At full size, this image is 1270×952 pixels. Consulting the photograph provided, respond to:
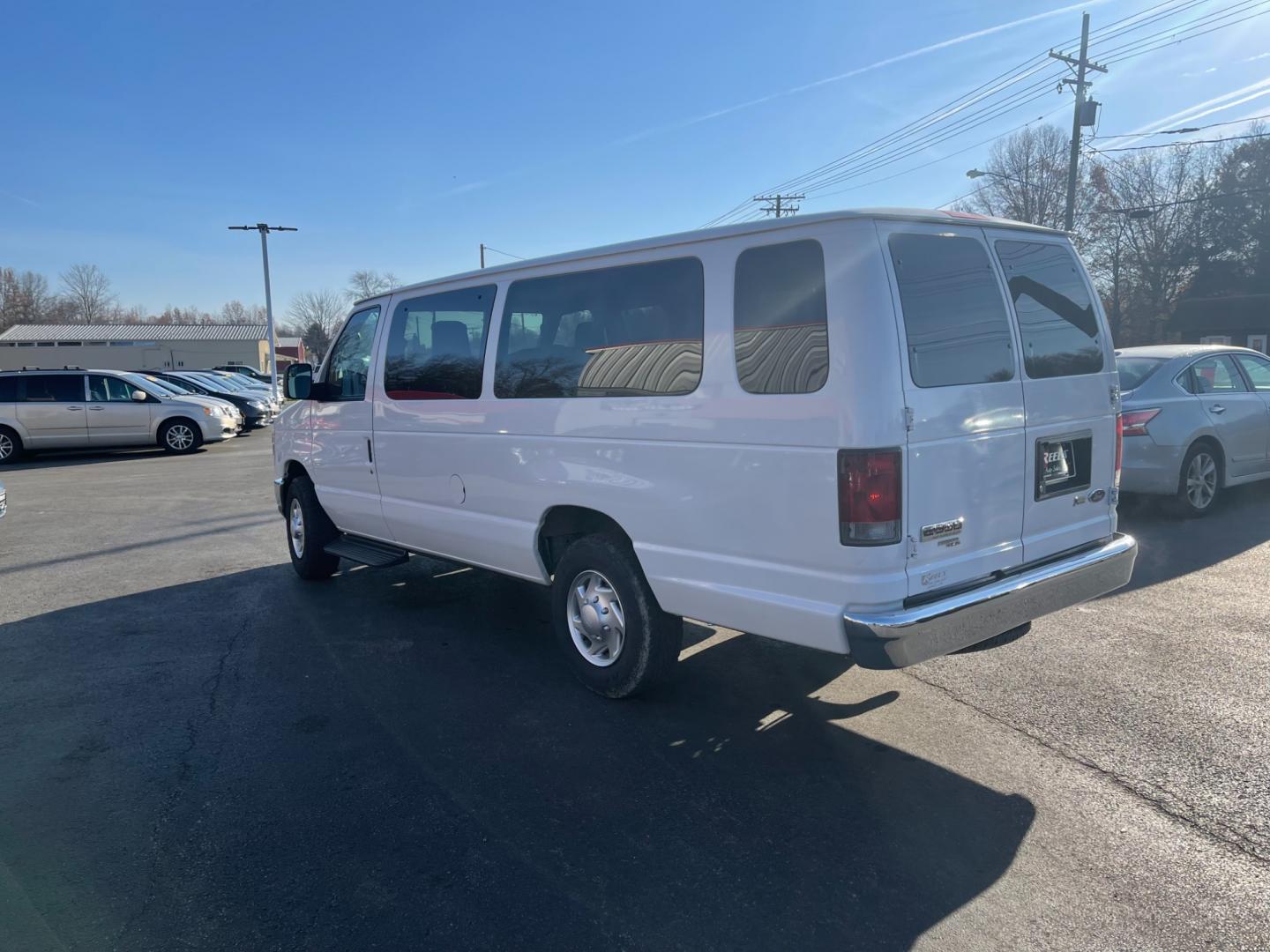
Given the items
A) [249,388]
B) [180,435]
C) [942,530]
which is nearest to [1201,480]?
[942,530]

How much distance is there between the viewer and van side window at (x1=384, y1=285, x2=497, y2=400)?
17.3 ft

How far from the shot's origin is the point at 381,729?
4.28 metres

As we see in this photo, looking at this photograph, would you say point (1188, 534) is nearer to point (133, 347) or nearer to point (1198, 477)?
point (1198, 477)

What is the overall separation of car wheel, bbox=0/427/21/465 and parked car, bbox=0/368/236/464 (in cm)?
2

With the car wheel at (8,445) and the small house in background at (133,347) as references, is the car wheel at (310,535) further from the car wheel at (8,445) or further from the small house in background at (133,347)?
the small house in background at (133,347)

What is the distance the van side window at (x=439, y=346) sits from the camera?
5285 mm

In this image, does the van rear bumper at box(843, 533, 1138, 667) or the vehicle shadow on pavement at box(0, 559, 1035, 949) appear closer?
the vehicle shadow on pavement at box(0, 559, 1035, 949)

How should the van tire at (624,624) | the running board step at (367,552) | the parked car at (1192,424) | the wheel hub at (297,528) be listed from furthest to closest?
the parked car at (1192,424) → the wheel hub at (297,528) → the running board step at (367,552) → the van tire at (624,624)

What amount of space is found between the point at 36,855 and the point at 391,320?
3.89 m

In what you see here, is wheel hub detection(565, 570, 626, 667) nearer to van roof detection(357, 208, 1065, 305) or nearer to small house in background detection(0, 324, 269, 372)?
van roof detection(357, 208, 1065, 305)

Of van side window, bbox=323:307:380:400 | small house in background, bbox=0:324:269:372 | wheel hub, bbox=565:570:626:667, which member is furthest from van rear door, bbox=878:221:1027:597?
small house in background, bbox=0:324:269:372

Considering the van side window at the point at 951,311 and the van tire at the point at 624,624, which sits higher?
the van side window at the point at 951,311

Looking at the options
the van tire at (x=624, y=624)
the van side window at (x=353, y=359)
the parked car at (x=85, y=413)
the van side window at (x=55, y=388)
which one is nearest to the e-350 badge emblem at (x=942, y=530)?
the van tire at (x=624, y=624)

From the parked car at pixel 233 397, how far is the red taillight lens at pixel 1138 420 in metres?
21.6
